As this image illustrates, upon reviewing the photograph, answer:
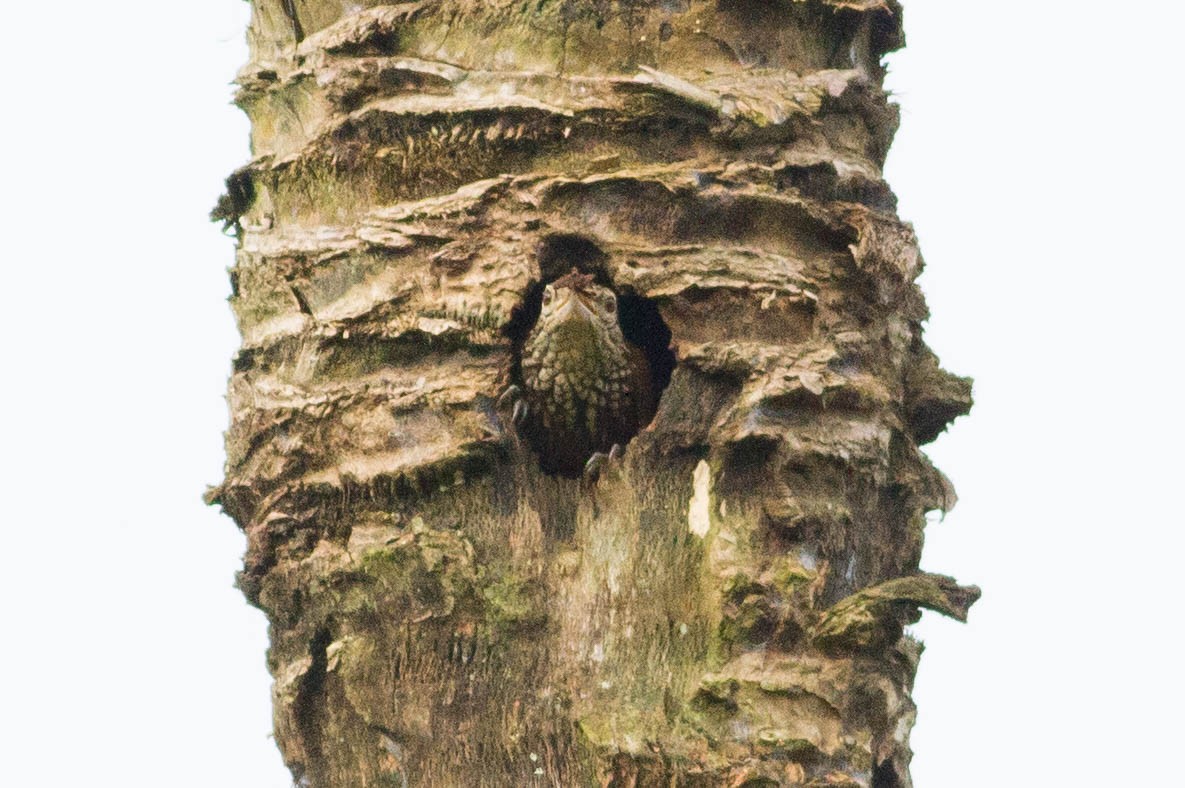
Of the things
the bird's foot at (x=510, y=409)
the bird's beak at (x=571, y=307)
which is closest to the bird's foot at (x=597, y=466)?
the bird's foot at (x=510, y=409)

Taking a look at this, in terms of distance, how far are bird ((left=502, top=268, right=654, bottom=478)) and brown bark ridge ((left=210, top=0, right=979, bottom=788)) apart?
107mm

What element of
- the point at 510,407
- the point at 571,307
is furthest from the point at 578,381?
the point at 510,407

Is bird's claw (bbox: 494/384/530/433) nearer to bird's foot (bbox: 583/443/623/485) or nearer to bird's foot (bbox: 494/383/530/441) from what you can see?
bird's foot (bbox: 494/383/530/441)

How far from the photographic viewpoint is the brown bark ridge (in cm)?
364

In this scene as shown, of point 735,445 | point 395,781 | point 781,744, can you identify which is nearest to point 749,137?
point 735,445

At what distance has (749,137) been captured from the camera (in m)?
3.91

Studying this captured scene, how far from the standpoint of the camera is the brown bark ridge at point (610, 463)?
3.64m

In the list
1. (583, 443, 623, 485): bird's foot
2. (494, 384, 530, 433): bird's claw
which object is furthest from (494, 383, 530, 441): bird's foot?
(583, 443, 623, 485): bird's foot

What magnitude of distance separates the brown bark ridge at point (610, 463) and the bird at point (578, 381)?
0.11 m

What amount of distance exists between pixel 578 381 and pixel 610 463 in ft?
2.40

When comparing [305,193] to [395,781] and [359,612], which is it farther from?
[395,781]

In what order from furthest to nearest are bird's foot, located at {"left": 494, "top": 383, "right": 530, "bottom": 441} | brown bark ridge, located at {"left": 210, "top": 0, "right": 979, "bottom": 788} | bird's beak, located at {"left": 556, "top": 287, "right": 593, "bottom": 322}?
1. bird's beak, located at {"left": 556, "top": 287, "right": 593, "bottom": 322}
2. bird's foot, located at {"left": 494, "top": 383, "right": 530, "bottom": 441}
3. brown bark ridge, located at {"left": 210, "top": 0, "right": 979, "bottom": 788}

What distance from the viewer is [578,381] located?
456 centimetres

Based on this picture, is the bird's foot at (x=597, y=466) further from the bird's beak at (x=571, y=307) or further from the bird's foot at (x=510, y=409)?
the bird's beak at (x=571, y=307)
